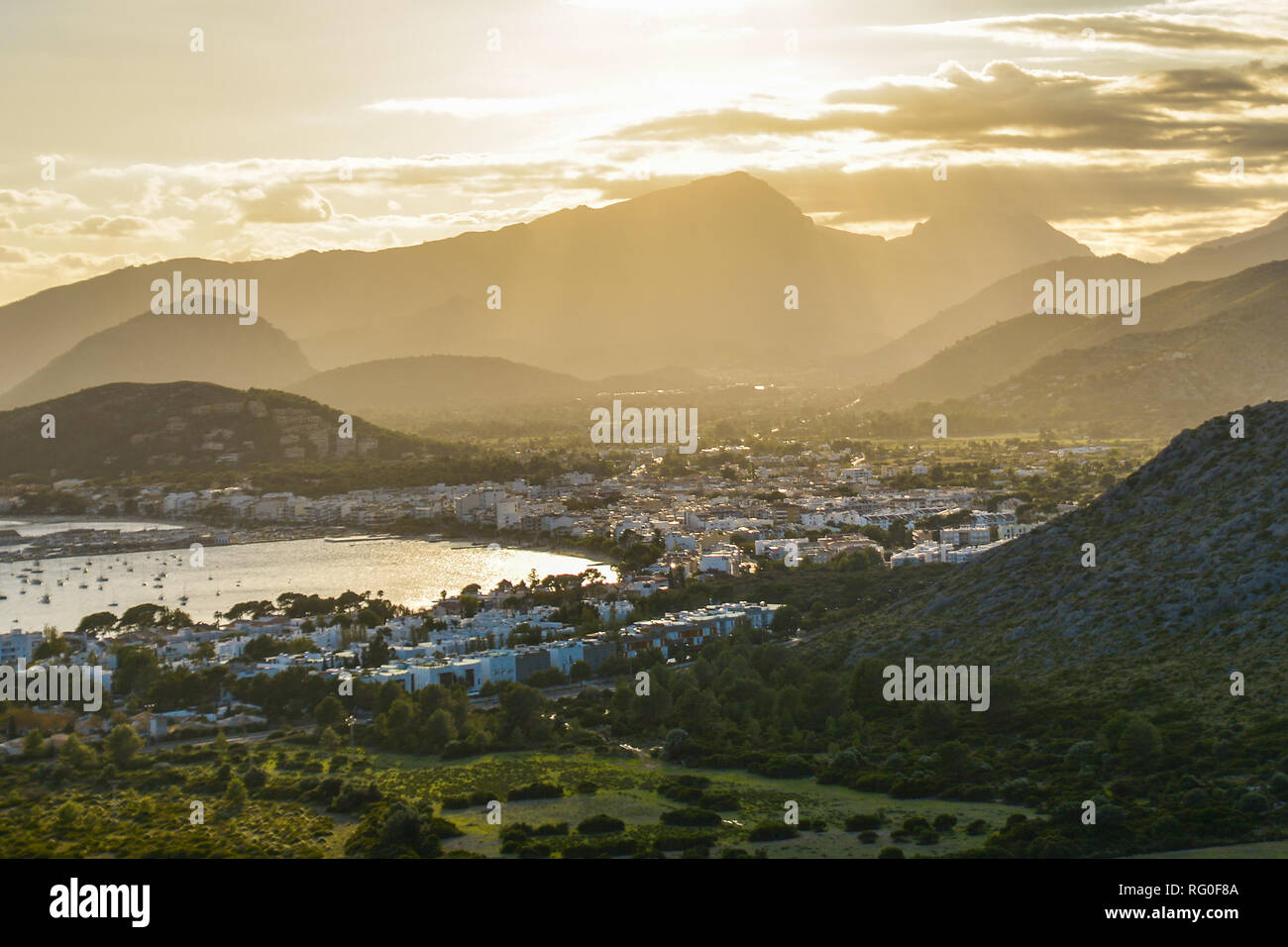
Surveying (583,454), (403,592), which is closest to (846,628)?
(403,592)

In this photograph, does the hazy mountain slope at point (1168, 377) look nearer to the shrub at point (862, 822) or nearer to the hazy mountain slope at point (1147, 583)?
the hazy mountain slope at point (1147, 583)

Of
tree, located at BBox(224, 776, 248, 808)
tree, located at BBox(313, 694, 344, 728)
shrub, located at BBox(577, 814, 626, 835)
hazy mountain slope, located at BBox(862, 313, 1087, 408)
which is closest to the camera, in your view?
shrub, located at BBox(577, 814, 626, 835)

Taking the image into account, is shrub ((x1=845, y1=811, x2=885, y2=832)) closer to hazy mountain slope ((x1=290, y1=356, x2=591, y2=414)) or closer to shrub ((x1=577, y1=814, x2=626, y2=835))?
shrub ((x1=577, y1=814, x2=626, y2=835))

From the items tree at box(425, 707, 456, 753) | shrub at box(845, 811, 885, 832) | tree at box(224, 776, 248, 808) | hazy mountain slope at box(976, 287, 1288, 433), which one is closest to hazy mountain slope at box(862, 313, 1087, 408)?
hazy mountain slope at box(976, 287, 1288, 433)

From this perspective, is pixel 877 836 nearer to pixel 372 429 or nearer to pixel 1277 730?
pixel 1277 730

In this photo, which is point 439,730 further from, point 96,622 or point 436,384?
point 436,384

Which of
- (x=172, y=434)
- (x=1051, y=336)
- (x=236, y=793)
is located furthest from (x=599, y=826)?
(x=1051, y=336)
